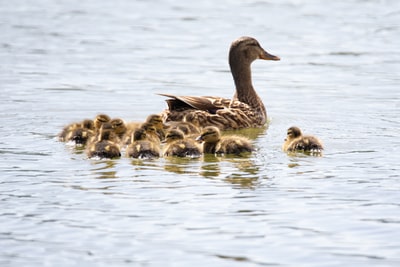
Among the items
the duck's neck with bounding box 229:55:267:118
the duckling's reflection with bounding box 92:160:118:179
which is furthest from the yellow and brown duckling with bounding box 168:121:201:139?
the duck's neck with bounding box 229:55:267:118

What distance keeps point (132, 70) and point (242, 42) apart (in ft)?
10.2

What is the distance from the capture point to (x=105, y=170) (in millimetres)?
7660

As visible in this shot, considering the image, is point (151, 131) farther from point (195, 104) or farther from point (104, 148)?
point (195, 104)

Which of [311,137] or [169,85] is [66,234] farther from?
[169,85]

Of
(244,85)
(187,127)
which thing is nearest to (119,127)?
(187,127)

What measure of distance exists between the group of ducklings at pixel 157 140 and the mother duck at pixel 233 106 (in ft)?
2.18

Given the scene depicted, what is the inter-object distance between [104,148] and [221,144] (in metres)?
0.93

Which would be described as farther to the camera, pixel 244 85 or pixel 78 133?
pixel 244 85

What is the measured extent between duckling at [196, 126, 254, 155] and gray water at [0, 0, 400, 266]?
7.1 inches

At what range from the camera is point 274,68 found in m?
14.2

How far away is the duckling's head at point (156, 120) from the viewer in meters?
8.81

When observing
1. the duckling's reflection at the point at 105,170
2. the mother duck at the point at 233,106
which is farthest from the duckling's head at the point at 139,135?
the mother duck at the point at 233,106

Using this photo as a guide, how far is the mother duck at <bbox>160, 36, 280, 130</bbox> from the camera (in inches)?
380

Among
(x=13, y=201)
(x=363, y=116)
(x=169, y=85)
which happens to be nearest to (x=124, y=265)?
(x=13, y=201)
